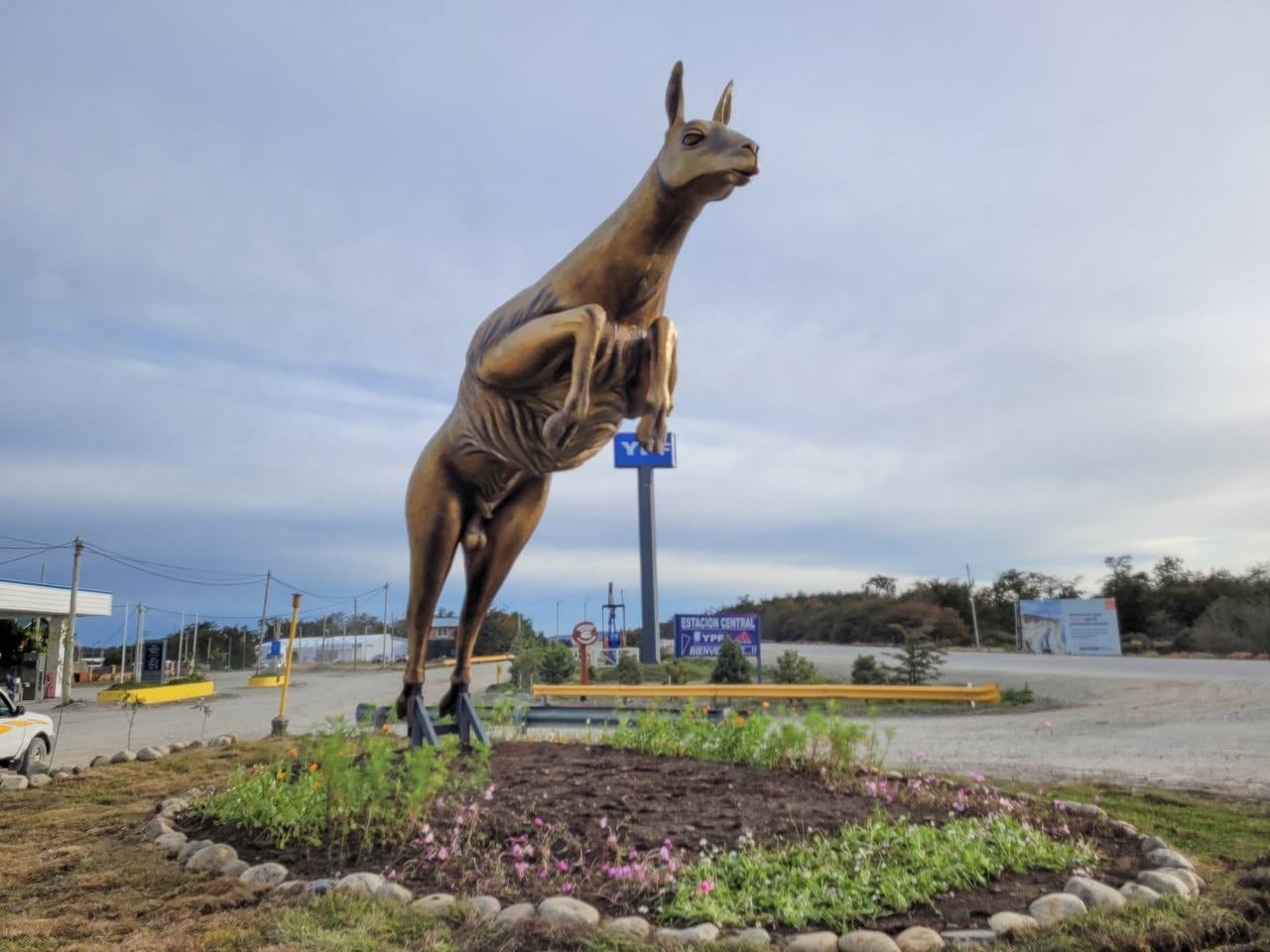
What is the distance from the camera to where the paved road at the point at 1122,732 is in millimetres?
7848

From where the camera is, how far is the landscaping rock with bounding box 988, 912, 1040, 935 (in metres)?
3.22

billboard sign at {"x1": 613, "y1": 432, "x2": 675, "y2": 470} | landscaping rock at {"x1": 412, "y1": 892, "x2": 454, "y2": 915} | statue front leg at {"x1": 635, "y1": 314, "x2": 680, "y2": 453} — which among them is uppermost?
billboard sign at {"x1": 613, "y1": 432, "x2": 675, "y2": 470}

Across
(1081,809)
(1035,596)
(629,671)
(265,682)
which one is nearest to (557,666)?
(629,671)

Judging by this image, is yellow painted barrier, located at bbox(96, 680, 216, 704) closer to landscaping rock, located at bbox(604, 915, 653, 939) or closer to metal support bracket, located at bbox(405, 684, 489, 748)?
metal support bracket, located at bbox(405, 684, 489, 748)

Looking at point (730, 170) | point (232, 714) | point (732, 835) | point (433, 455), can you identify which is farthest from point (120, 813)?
point (232, 714)

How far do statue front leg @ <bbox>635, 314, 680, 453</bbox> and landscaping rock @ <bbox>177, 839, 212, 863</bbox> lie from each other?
3256mm

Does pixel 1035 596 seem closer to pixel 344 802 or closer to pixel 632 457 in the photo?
pixel 632 457

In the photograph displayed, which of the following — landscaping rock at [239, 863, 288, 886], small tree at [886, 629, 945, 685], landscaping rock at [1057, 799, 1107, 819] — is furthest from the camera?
small tree at [886, 629, 945, 685]

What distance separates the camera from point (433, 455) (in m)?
5.55

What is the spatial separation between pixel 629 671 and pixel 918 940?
671 inches

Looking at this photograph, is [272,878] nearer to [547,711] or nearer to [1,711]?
[547,711]

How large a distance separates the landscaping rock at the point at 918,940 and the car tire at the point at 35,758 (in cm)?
873

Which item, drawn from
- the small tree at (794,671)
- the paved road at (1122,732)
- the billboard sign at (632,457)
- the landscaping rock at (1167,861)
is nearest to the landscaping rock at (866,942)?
the landscaping rock at (1167,861)

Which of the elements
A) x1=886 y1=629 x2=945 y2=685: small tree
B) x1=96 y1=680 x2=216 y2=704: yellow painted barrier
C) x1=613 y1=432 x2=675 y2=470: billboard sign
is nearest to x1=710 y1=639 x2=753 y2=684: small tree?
x1=886 y1=629 x2=945 y2=685: small tree
